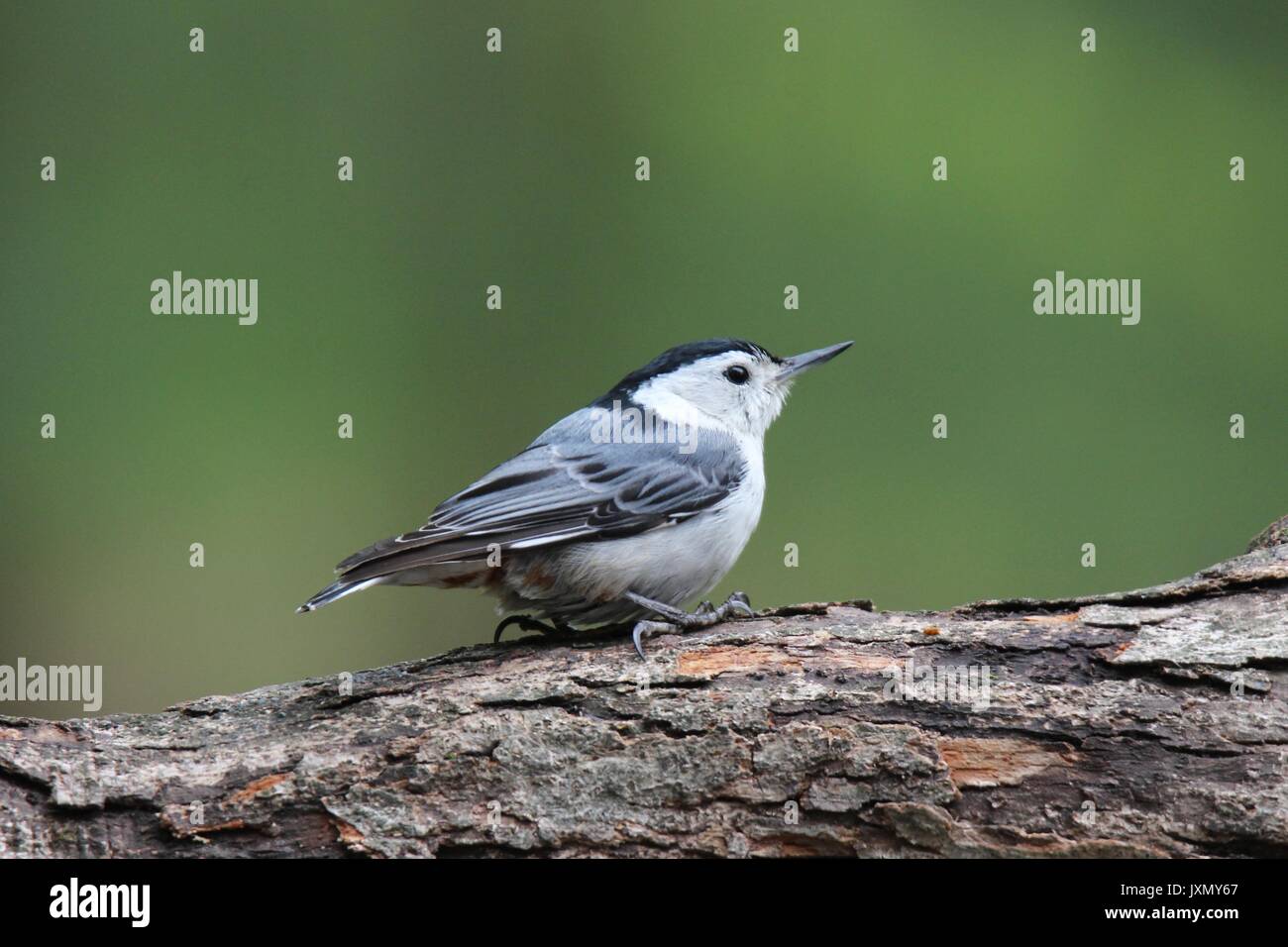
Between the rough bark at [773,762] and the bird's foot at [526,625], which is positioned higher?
the bird's foot at [526,625]

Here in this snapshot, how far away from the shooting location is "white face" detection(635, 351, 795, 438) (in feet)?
12.9

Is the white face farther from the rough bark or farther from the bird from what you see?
the rough bark

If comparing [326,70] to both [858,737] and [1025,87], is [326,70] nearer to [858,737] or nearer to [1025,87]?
[1025,87]

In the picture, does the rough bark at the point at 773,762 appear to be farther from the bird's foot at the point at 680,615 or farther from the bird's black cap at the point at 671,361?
the bird's black cap at the point at 671,361

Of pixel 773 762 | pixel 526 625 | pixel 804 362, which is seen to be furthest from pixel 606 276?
pixel 773 762

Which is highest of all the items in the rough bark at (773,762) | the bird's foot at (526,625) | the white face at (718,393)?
the white face at (718,393)

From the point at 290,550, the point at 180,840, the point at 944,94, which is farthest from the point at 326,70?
the point at 180,840

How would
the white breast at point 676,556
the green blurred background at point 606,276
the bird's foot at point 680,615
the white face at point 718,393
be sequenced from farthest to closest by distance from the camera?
the green blurred background at point 606,276, the white face at point 718,393, the white breast at point 676,556, the bird's foot at point 680,615

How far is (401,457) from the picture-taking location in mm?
6477

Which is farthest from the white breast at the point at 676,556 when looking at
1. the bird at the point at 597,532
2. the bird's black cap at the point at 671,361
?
the bird's black cap at the point at 671,361

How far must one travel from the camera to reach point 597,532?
3350mm

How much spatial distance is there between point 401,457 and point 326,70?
2.12m

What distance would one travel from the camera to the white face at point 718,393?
394 cm

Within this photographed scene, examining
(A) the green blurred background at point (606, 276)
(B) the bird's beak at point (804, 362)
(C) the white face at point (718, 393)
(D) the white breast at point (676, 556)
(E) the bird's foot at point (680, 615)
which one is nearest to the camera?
(E) the bird's foot at point (680, 615)
